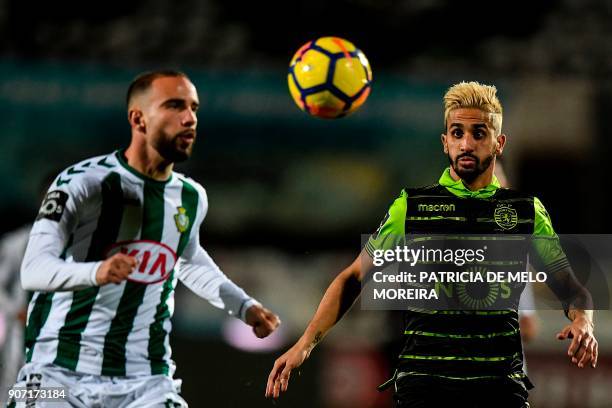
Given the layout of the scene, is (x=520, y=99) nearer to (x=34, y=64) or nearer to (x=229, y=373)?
(x=229, y=373)

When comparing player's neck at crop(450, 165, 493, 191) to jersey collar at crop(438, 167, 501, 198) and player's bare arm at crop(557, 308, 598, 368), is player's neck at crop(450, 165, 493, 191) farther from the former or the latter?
player's bare arm at crop(557, 308, 598, 368)

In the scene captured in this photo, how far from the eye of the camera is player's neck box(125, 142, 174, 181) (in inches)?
166

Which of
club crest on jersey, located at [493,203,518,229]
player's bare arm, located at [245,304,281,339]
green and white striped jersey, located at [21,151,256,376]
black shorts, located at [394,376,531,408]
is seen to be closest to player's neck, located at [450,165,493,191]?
club crest on jersey, located at [493,203,518,229]

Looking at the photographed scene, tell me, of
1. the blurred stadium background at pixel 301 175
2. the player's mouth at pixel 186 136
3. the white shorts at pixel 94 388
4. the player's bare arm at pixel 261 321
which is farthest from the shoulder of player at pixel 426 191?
the blurred stadium background at pixel 301 175

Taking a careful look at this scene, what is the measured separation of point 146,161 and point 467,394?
171cm

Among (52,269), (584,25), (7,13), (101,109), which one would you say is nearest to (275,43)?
(101,109)

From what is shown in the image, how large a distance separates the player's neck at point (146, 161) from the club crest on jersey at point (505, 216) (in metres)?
1.45

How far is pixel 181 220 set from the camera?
428 cm

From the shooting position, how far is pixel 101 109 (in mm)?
7941

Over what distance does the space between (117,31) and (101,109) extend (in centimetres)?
211

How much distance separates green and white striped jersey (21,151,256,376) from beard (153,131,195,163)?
0.14m

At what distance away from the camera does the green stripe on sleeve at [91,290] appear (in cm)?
391

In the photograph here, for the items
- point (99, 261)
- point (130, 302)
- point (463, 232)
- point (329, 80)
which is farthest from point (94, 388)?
point (329, 80)

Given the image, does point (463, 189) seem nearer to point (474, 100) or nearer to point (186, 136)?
point (474, 100)
